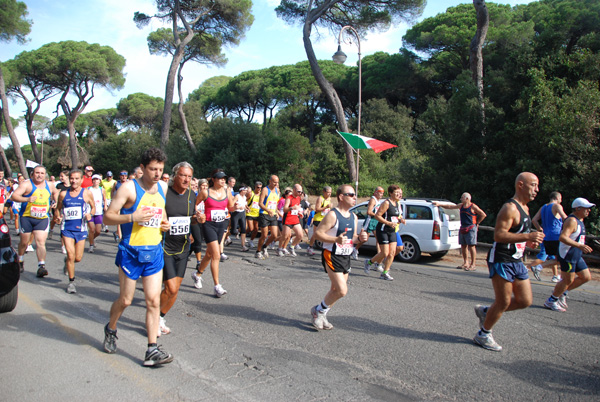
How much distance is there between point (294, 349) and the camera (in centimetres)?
431

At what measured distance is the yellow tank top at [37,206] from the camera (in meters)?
7.06

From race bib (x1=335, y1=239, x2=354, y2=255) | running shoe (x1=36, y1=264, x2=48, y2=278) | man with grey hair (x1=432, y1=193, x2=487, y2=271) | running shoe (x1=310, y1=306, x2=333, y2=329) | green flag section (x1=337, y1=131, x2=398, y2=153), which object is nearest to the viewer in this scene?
race bib (x1=335, y1=239, x2=354, y2=255)

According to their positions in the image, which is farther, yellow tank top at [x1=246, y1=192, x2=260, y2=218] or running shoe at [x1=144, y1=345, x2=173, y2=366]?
yellow tank top at [x1=246, y1=192, x2=260, y2=218]

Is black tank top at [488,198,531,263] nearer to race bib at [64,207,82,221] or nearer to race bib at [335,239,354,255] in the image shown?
race bib at [335,239,354,255]

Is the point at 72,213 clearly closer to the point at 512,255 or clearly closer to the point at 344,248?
the point at 344,248

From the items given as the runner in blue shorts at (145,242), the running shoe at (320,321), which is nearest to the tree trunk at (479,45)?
the running shoe at (320,321)

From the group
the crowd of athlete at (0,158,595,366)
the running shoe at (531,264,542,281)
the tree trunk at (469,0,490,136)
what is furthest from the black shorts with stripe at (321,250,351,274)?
the tree trunk at (469,0,490,136)

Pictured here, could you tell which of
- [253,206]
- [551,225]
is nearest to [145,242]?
[551,225]

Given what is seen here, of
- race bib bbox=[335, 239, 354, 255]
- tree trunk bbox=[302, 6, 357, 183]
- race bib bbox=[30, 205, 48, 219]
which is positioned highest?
tree trunk bbox=[302, 6, 357, 183]

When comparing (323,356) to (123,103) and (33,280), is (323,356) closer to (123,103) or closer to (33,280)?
(33,280)

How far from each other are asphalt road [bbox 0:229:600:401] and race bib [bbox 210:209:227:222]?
3.79 feet

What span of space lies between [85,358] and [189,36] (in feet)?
81.8

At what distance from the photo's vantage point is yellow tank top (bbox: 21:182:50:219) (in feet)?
23.2

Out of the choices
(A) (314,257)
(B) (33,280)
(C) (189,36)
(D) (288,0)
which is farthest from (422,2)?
(B) (33,280)
